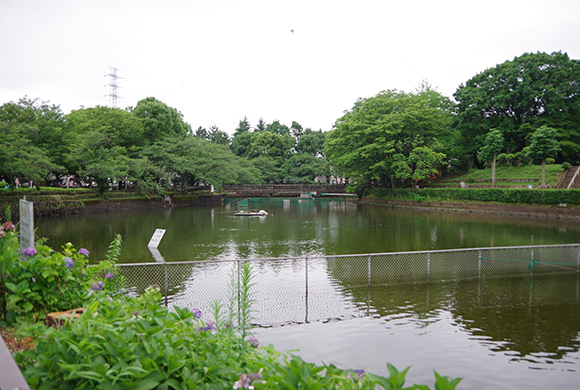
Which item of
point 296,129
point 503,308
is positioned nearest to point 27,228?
point 503,308

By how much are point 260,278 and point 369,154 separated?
1551 inches

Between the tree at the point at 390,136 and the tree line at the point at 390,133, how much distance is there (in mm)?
136

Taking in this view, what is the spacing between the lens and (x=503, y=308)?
9.56 metres

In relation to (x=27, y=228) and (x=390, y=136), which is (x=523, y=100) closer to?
(x=390, y=136)

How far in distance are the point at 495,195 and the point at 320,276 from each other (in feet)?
105

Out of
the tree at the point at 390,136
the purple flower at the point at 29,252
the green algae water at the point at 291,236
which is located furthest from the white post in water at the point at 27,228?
the tree at the point at 390,136

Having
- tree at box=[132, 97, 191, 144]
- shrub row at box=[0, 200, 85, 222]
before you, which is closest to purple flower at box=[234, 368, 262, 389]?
shrub row at box=[0, 200, 85, 222]

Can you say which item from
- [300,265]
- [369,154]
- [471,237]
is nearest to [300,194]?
[369,154]

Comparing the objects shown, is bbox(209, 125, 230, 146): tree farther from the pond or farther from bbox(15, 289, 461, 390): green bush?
bbox(15, 289, 461, 390): green bush

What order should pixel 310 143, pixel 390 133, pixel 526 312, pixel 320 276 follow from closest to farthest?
pixel 526 312 → pixel 320 276 → pixel 390 133 → pixel 310 143

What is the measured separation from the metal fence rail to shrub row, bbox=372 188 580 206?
20.4 metres

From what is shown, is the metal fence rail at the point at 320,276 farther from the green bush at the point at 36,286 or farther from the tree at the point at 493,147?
the tree at the point at 493,147

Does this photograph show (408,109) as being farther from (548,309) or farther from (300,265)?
(548,309)

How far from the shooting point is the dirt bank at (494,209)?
104 feet
